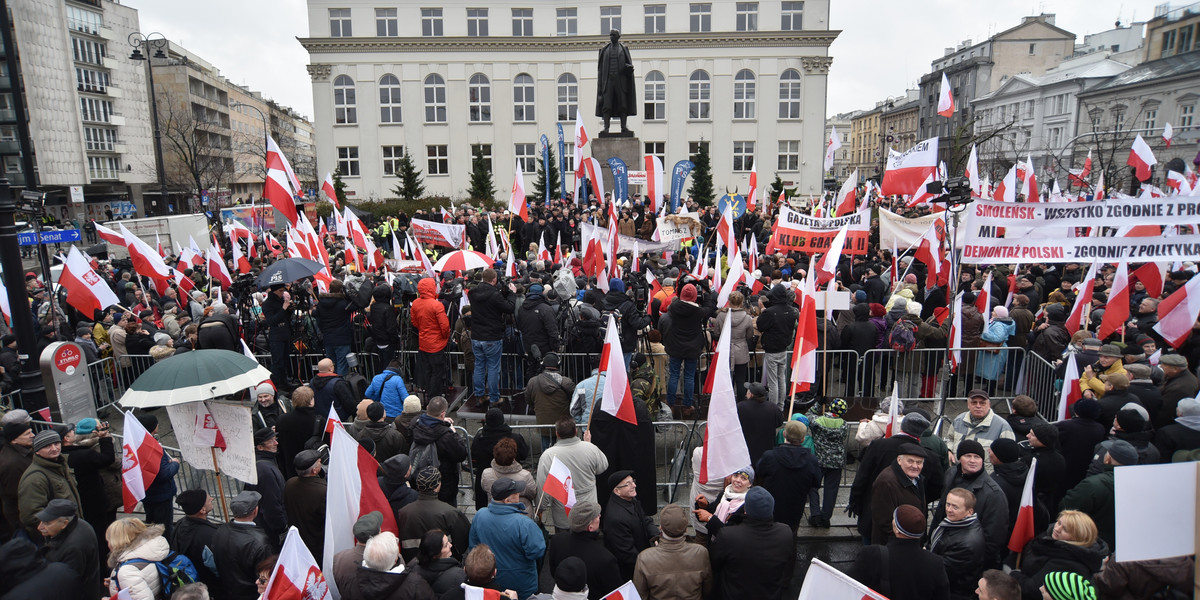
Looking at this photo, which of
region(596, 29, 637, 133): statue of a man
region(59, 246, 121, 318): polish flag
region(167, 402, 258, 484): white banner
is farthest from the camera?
region(596, 29, 637, 133): statue of a man

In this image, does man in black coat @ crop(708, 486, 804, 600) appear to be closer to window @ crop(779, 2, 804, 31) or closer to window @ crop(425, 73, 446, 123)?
window @ crop(425, 73, 446, 123)

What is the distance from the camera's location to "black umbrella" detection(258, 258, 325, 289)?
9.68 meters

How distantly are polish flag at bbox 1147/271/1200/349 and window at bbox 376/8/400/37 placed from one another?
1707 inches

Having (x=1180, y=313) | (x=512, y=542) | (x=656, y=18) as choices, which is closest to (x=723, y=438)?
(x=512, y=542)

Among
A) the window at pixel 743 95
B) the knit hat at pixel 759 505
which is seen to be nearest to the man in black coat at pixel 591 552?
the knit hat at pixel 759 505

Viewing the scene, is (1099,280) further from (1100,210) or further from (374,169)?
(374,169)

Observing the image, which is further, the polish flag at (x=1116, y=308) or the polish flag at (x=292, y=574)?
the polish flag at (x=1116, y=308)

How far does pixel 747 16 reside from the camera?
4353cm

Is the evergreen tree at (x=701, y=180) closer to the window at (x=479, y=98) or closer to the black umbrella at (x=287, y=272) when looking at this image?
the window at (x=479, y=98)

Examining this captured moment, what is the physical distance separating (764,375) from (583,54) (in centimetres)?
3801

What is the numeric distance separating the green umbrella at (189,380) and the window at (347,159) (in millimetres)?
41341

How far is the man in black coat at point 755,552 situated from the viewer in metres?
4.56

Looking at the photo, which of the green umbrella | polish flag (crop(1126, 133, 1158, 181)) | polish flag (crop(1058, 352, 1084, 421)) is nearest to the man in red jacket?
the green umbrella

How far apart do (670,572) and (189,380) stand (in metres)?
4.20
